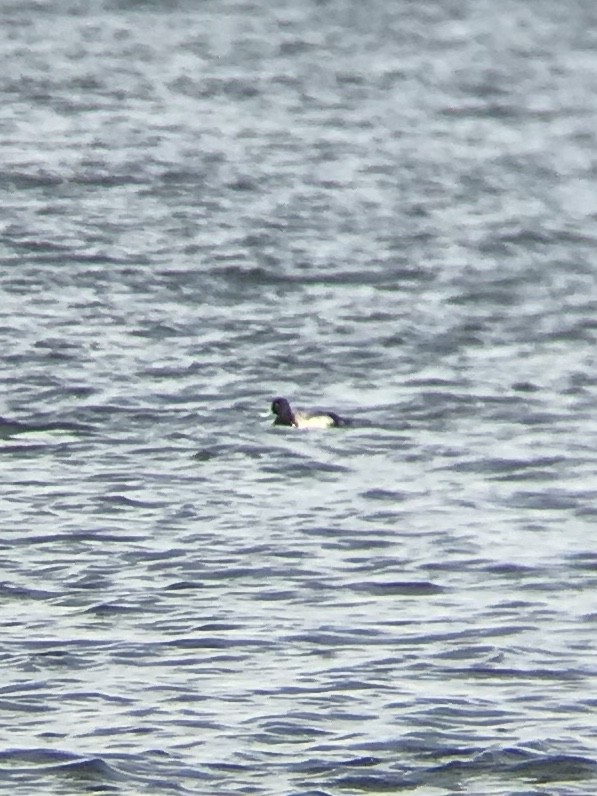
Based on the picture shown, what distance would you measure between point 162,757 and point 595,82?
86.3 feet

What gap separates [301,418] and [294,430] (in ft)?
1.05

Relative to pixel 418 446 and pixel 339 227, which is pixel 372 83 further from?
pixel 418 446

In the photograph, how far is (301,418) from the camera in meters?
20.2

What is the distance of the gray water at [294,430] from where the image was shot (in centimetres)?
1395

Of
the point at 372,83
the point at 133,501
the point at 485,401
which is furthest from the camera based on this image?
the point at 372,83

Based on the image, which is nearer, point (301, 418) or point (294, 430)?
point (294, 430)

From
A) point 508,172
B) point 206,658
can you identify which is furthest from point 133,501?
point 508,172

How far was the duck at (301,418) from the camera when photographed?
20.2 m

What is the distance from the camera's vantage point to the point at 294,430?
65.4 ft

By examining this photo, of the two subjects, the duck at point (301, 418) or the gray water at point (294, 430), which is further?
the duck at point (301, 418)

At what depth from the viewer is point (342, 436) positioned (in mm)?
20281

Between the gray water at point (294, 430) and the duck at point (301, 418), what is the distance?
A: 0.14m

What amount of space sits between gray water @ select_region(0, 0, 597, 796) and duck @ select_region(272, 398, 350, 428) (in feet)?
0.46

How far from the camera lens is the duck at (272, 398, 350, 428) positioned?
20188mm
